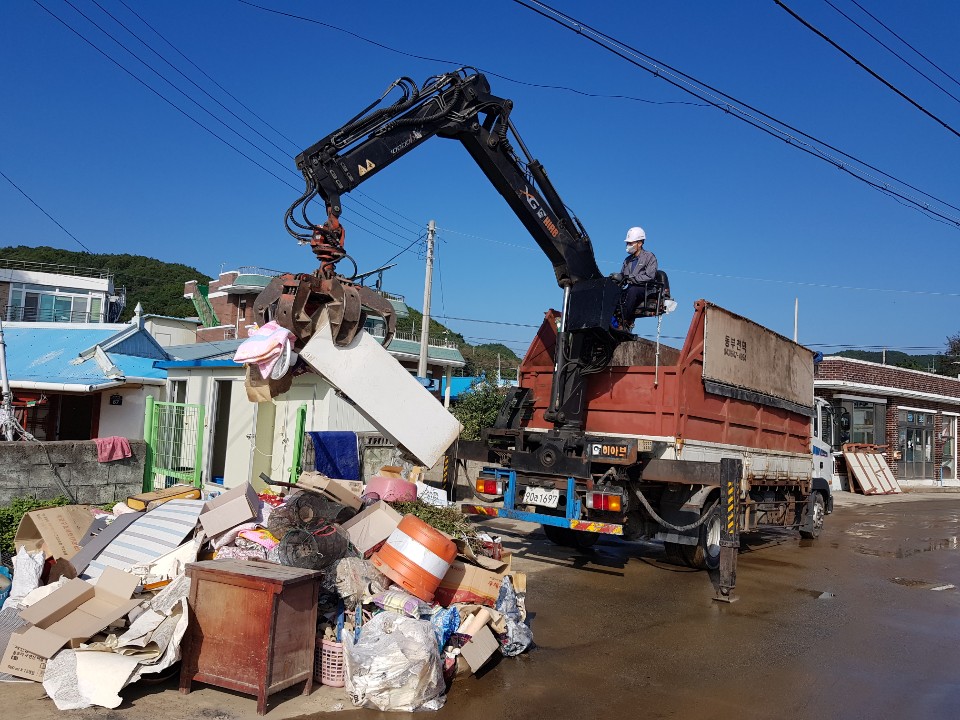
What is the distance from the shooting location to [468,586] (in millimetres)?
5617

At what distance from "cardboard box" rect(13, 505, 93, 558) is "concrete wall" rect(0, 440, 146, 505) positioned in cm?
248

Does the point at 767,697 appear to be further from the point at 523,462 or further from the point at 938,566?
the point at 938,566

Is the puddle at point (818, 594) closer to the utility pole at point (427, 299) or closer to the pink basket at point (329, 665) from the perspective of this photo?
the pink basket at point (329, 665)

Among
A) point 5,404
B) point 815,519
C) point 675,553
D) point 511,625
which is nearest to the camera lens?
point 511,625

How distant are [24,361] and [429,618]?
17.5 meters

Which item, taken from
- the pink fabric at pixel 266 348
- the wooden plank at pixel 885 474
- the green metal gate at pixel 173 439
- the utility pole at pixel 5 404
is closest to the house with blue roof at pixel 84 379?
the green metal gate at pixel 173 439

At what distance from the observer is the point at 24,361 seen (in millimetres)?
18375

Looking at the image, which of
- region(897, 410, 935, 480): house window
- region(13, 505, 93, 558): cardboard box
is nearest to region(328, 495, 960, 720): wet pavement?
region(13, 505, 93, 558): cardboard box

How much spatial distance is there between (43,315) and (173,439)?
95.3 feet

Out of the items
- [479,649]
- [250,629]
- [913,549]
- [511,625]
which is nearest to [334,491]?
[511,625]

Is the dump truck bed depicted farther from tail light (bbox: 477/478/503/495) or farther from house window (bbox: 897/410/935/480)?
house window (bbox: 897/410/935/480)

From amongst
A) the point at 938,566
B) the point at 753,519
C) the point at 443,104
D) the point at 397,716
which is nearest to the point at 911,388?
the point at 938,566

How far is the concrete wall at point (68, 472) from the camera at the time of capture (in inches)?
339

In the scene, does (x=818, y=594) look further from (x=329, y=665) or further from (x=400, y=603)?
(x=329, y=665)
